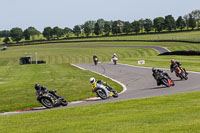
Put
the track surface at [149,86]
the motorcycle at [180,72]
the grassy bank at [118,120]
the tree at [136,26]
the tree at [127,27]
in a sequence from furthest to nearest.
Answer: the tree at [136,26] < the tree at [127,27] < the motorcycle at [180,72] < the track surface at [149,86] < the grassy bank at [118,120]

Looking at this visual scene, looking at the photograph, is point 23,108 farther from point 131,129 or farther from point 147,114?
point 131,129

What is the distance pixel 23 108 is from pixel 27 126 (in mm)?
6963

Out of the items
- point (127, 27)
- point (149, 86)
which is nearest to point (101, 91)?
point (149, 86)

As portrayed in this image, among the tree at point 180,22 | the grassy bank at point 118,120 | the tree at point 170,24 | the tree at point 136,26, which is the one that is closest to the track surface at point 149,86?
the grassy bank at point 118,120

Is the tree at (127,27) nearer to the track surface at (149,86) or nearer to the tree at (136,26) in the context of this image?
the tree at (136,26)

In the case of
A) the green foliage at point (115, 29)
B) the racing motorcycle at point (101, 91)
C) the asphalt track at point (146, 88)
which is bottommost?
the asphalt track at point (146, 88)

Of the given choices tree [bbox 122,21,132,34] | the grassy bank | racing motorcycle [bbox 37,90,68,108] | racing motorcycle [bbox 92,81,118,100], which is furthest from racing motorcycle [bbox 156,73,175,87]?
tree [bbox 122,21,132,34]

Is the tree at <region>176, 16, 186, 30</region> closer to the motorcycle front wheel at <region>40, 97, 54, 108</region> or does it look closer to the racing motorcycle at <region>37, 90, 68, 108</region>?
the racing motorcycle at <region>37, 90, 68, 108</region>

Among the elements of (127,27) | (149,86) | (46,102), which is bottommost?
(149,86)

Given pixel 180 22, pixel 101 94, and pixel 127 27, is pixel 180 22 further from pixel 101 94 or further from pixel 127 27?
pixel 101 94

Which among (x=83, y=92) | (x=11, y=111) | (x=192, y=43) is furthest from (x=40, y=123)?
(x=192, y=43)

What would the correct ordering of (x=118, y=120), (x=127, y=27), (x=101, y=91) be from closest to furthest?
(x=118, y=120) → (x=101, y=91) → (x=127, y=27)

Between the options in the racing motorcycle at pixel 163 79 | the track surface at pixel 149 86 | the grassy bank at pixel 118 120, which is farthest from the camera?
the racing motorcycle at pixel 163 79

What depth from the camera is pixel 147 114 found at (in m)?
10.9
